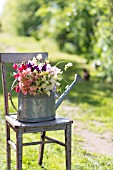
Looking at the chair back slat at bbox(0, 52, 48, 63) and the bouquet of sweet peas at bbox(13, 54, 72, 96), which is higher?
the chair back slat at bbox(0, 52, 48, 63)

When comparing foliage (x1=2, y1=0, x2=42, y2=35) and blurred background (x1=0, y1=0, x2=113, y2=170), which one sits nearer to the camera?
blurred background (x1=0, y1=0, x2=113, y2=170)

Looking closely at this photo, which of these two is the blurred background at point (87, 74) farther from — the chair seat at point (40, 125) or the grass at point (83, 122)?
the chair seat at point (40, 125)

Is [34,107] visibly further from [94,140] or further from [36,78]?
[94,140]

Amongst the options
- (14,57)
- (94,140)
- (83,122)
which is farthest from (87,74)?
(14,57)

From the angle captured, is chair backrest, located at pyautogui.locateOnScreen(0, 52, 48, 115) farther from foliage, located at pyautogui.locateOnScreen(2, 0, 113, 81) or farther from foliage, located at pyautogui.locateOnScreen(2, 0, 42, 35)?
foliage, located at pyautogui.locateOnScreen(2, 0, 42, 35)

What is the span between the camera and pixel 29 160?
3.81 metres

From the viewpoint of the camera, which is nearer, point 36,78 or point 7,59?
point 36,78

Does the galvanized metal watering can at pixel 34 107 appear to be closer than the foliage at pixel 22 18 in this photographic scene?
Yes

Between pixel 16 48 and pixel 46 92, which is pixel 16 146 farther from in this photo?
pixel 16 48

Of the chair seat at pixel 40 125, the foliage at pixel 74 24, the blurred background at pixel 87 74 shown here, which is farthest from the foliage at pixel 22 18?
the chair seat at pixel 40 125

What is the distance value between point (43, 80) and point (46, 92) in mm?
A: 106

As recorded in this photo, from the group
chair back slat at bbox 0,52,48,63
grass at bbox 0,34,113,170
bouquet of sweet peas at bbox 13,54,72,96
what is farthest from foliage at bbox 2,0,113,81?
bouquet of sweet peas at bbox 13,54,72,96

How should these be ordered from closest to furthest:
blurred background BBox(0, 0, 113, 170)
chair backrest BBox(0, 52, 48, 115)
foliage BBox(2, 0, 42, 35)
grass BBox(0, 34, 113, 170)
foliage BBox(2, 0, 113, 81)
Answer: chair backrest BBox(0, 52, 48, 115), grass BBox(0, 34, 113, 170), blurred background BBox(0, 0, 113, 170), foliage BBox(2, 0, 113, 81), foliage BBox(2, 0, 42, 35)

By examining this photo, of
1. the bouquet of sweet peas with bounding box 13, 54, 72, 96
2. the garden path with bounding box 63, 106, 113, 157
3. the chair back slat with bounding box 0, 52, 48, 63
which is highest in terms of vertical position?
the chair back slat with bounding box 0, 52, 48, 63
